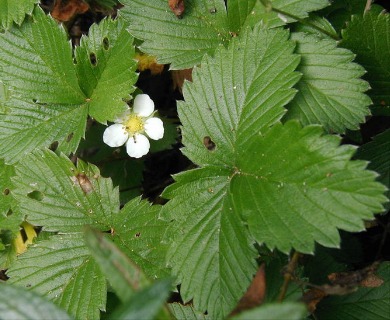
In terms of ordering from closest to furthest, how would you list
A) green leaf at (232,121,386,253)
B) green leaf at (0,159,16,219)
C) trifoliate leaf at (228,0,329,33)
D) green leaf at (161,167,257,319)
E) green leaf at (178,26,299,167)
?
green leaf at (232,121,386,253) → green leaf at (161,167,257,319) → green leaf at (178,26,299,167) → trifoliate leaf at (228,0,329,33) → green leaf at (0,159,16,219)

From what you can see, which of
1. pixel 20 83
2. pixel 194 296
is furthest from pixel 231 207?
pixel 20 83

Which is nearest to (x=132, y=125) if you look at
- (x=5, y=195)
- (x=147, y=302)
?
(x=5, y=195)

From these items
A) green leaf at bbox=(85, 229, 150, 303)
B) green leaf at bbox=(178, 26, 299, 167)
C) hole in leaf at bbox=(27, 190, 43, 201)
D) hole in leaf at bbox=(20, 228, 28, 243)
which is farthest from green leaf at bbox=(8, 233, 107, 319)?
green leaf at bbox=(85, 229, 150, 303)

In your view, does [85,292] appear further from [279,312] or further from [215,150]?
[279,312]

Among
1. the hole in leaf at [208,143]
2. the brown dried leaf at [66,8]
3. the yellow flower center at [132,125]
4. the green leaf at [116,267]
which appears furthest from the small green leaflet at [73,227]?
the green leaf at [116,267]

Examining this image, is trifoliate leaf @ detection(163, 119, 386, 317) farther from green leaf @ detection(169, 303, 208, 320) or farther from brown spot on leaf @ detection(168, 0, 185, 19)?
brown spot on leaf @ detection(168, 0, 185, 19)

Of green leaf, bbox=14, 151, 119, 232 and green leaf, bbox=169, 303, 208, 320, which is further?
green leaf, bbox=14, 151, 119, 232
